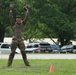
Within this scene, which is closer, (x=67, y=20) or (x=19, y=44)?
(x=19, y=44)

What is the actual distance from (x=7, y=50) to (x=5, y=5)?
5.43 m

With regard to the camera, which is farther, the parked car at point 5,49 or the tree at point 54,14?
the parked car at point 5,49

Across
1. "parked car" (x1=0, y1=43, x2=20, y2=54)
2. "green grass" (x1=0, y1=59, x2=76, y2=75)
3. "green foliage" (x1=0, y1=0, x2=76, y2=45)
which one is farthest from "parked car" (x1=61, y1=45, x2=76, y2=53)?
"green grass" (x1=0, y1=59, x2=76, y2=75)

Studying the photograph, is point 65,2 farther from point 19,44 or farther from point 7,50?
point 19,44

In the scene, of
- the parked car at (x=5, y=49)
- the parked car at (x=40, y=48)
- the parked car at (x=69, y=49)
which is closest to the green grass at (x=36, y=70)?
the parked car at (x=5, y=49)

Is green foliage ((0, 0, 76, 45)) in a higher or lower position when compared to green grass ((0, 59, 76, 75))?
higher

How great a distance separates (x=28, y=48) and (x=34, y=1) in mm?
8361

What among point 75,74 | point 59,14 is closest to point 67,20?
point 59,14

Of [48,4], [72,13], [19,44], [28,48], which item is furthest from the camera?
[28,48]

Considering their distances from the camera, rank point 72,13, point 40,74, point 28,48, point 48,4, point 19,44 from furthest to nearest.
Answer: point 28,48 → point 72,13 → point 48,4 → point 19,44 → point 40,74

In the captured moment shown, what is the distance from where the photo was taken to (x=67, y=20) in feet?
125

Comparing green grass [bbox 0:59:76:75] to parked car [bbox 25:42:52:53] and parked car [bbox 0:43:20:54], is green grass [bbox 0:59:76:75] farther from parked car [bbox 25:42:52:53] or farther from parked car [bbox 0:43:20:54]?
parked car [bbox 25:42:52:53]

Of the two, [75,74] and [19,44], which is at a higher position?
[19,44]

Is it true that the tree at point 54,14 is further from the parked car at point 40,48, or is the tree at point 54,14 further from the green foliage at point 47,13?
the parked car at point 40,48
